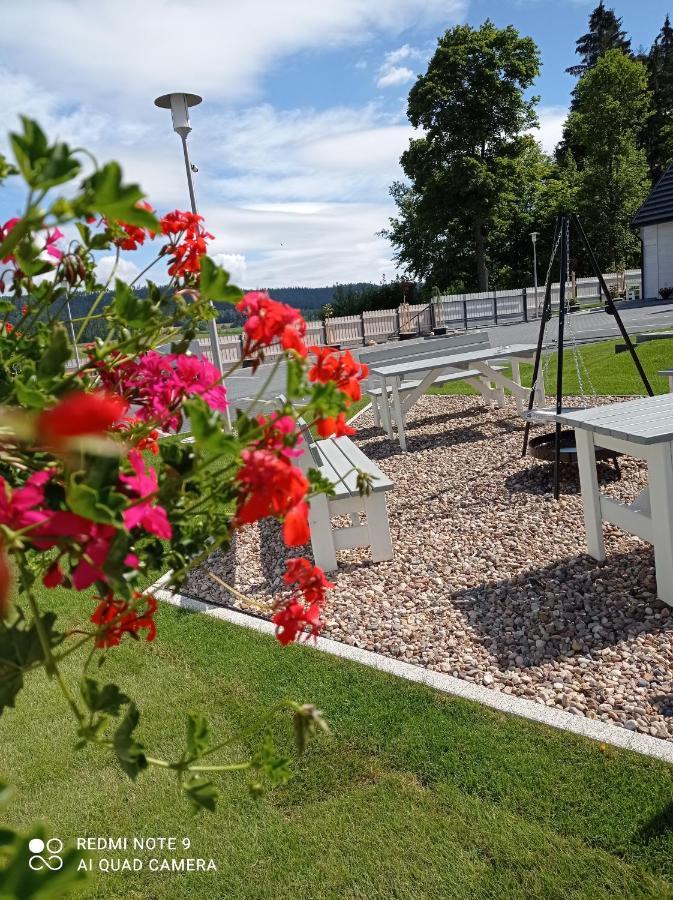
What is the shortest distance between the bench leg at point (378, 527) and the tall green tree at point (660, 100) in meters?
42.7

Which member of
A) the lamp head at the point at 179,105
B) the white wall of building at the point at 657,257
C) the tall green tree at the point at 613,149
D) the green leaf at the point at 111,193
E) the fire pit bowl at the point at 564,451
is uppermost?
the tall green tree at the point at 613,149

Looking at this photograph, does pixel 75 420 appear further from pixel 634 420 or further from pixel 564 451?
pixel 564 451

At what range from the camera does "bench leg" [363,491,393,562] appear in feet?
14.6

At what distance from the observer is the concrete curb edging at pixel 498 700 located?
2553 mm

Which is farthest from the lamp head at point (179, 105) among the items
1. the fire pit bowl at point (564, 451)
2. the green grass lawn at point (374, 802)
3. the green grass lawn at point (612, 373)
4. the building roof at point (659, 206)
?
the building roof at point (659, 206)

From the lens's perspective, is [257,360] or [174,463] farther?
[257,360]

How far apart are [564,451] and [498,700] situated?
283 centimetres

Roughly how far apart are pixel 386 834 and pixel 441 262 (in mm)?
36223

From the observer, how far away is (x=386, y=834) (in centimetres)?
226

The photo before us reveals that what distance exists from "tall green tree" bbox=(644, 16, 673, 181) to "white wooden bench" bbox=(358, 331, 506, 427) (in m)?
37.2

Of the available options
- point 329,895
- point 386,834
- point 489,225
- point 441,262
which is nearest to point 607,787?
point 386,834

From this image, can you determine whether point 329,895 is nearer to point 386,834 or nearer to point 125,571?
point 386,834

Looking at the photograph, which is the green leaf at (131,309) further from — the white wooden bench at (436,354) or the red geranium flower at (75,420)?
the white wooden bench at (436,354)

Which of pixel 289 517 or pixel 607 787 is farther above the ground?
pixel 289 517
